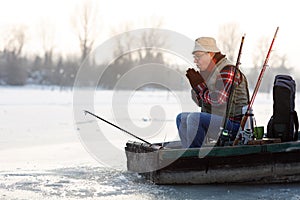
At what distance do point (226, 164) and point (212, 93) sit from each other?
2.31 feet

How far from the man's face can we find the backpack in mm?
757

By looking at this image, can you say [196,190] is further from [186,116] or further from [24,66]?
[24,66]

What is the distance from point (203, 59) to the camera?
5.04 m

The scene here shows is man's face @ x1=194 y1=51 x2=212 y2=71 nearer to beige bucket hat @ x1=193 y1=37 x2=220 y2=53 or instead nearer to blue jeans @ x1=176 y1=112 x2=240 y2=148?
beige bucket hat @ x1=193 y1=37 x2=220 y2=53

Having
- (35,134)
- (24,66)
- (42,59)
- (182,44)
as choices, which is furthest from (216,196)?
(42,59)

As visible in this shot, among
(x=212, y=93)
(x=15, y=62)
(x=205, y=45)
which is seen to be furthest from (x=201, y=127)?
(x=15, y=62)

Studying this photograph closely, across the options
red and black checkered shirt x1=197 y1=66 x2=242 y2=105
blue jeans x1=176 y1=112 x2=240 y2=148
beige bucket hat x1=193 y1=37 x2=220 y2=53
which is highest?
beige bucket hat x1=193 y1=37 x2=220 y2=53

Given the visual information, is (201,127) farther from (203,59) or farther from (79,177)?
(79,177)

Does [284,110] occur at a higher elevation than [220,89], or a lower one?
lower

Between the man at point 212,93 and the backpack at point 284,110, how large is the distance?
0.33 meters

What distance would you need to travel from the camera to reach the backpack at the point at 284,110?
5.09m

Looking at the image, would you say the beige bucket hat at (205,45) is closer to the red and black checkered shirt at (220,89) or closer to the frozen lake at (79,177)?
the red and black checkered shirt at (220,89)

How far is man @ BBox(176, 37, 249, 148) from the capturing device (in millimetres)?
4855

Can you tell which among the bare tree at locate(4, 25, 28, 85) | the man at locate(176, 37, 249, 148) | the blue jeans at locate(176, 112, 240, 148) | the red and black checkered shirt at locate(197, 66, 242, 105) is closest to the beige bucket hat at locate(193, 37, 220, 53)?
the man at locate(176, 37, 249, 148)
